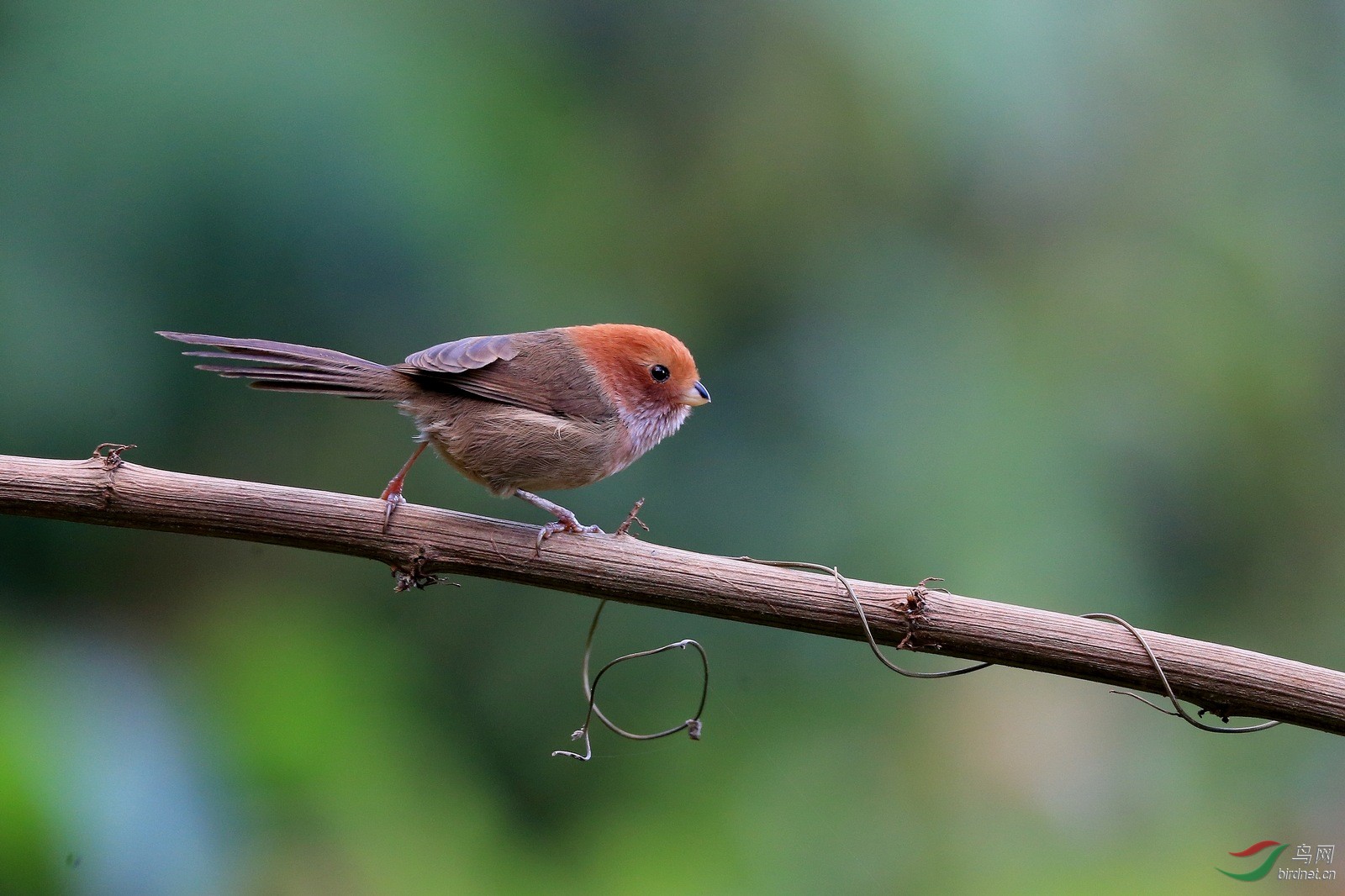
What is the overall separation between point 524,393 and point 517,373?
0.09m

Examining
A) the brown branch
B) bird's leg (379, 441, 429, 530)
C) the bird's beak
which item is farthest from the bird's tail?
the bird's beak

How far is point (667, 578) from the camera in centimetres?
216

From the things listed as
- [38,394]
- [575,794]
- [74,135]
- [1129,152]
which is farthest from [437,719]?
[1129,152]

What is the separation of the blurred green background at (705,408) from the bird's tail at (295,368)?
1.09 m

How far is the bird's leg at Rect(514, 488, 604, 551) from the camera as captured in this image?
2.30 metres

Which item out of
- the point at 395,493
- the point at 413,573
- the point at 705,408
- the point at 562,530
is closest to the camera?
the point at 413,573

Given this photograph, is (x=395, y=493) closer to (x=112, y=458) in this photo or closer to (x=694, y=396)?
(x=112, y=458)

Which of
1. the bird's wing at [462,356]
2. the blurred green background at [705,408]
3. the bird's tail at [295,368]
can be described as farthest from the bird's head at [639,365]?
the blurred green background at [705,408]

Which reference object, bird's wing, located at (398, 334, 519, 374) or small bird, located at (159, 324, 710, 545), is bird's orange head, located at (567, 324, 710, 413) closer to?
small bird, located at (159, 324, 710, 545)

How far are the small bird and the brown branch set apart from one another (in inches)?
14.9

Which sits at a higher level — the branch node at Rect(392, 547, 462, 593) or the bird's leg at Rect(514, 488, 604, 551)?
the bird's leg at Rect(514, 488, 604, 551)

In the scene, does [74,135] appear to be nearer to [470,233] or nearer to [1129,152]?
[470,233]

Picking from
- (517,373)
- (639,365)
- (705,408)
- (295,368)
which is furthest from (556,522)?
(705,408)

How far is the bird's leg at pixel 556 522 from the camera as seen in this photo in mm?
2305
